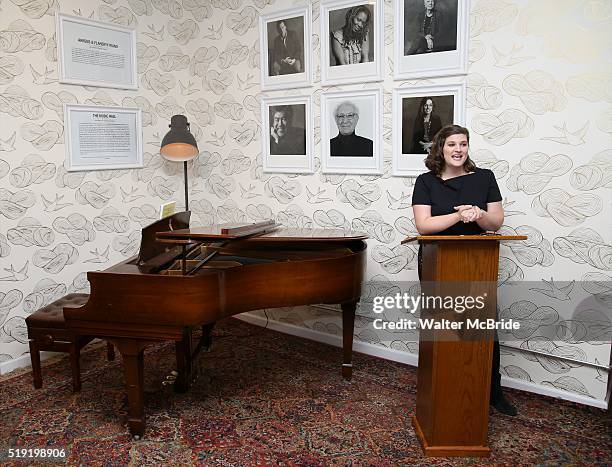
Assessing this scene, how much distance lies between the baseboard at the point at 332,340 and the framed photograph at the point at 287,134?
49.3 inches

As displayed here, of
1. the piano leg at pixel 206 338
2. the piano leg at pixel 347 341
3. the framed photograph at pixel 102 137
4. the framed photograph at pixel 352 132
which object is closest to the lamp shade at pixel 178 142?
the framed photograph at pixel 102 137

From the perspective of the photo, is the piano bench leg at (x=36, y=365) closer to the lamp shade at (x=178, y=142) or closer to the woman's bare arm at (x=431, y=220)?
the lamp shade at (x=178, y=142)

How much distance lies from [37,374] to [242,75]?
102 inches

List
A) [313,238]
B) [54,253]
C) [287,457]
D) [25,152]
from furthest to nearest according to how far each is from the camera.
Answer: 1. [54,253]
2. [25,152]
3. [313,238]
4. [287,457]

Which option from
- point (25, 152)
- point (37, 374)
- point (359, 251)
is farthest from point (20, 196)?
point (359, 251)

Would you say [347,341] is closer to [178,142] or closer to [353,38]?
[178,142]

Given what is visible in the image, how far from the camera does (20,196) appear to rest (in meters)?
3.49

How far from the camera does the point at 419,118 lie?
3.33 m

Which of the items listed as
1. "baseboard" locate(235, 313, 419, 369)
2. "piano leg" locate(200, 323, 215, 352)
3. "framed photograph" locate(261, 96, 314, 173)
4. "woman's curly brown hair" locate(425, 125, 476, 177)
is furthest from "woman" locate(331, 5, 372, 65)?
"piano leg" locate(200, 323, 215, 352)

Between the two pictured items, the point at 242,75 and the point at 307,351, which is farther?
the point at 242,75

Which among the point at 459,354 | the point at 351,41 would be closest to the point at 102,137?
the point at 351,41

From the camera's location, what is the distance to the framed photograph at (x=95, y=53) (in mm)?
3625

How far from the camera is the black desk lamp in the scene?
395 centimetres

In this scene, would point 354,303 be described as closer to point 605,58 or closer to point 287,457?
point 287,457
